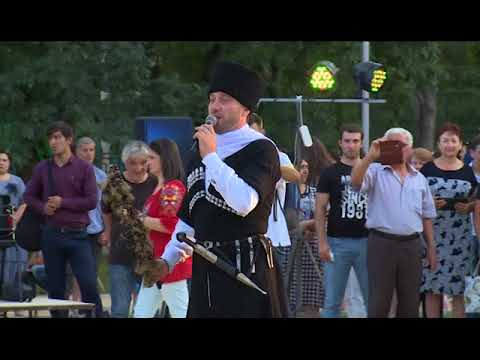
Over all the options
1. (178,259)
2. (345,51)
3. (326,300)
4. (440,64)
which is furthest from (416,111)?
(178,259)

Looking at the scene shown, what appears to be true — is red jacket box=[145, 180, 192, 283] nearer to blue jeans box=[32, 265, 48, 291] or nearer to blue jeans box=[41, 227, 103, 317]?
blue jeans box=[41, 227, 103, 317]

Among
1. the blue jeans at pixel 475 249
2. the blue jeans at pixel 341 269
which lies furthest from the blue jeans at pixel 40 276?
the blue jeans at pixel 475 249

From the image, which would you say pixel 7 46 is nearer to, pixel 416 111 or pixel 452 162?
pixel 416 111

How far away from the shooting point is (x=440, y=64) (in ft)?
93.0

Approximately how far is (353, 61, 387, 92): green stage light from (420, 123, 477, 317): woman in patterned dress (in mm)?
4509

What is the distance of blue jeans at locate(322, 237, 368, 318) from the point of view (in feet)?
38.7

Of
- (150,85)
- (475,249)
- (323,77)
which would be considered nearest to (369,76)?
(323,77)

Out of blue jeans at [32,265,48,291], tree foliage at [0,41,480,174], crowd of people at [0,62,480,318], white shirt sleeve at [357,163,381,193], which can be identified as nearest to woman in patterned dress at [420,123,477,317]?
crowd of people at [0,62,480,318]

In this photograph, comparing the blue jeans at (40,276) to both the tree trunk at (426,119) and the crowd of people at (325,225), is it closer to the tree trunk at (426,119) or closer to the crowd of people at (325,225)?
the crowd of people at (325,225)

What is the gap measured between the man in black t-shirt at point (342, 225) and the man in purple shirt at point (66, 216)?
198 cm

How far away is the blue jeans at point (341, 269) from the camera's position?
464 inches

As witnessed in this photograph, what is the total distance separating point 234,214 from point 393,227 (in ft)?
14.0

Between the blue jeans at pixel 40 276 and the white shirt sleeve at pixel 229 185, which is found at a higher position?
the white shirt sleeve at pixel 229 185
